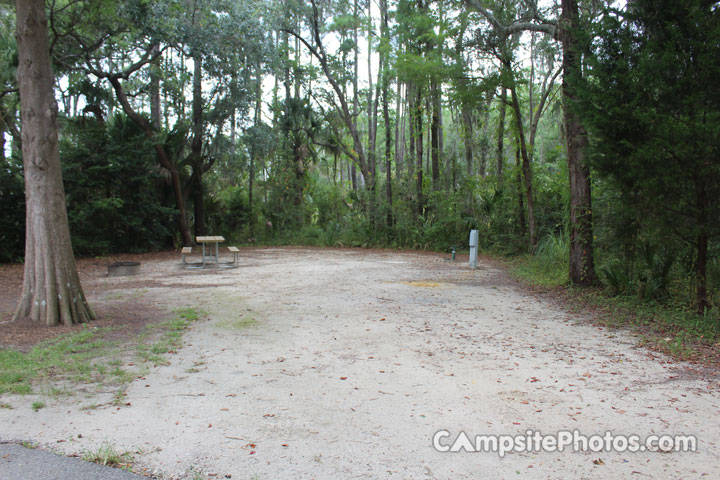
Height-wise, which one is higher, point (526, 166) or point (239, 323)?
point (526, 166)

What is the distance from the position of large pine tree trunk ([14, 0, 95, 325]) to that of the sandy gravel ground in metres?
1.70

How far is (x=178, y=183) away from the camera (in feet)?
57.2

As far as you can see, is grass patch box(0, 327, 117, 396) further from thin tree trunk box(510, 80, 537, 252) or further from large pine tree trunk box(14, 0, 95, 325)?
thin tree trunk box(510, 80, 537, 252)

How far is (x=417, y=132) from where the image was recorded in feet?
62.5

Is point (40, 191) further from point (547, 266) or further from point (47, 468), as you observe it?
point (547, 266)

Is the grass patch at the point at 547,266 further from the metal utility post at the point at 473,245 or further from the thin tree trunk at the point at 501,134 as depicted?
the thin tree trunk at the point at 501,134

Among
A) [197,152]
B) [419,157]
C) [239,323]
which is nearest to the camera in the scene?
[239,323]

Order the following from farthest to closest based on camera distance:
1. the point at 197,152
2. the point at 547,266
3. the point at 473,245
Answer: the point at 197,152, the point at 473,245, the point at 547,266

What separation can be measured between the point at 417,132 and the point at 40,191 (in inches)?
598

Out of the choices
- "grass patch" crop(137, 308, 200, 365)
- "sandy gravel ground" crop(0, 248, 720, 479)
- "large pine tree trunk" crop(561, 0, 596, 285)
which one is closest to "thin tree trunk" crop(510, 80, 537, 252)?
"large pine tree trunk" crop(561, 0, 596, 285)

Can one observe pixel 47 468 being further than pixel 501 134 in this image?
No

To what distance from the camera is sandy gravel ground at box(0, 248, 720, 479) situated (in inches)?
104

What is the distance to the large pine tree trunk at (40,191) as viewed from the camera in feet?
18.5

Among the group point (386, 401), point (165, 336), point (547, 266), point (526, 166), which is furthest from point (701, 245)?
point (526, 166)
